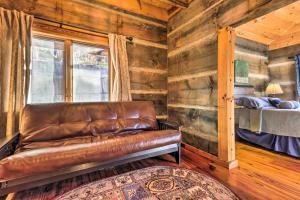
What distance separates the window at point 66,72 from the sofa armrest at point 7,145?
0.74 meters

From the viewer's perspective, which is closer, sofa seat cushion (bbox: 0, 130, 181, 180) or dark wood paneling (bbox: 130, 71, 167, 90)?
sofa seat cushion (bbox: 0, 130, 181, 180)

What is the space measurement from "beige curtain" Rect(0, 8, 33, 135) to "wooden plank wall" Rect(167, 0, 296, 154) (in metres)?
2.42

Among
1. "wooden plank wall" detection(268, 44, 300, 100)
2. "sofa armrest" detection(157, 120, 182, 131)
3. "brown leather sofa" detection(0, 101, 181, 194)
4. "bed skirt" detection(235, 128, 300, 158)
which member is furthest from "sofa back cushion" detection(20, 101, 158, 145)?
"wooden plank wall" detection(268, 44, 300, 100)

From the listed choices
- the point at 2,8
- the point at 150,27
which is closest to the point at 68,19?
the point at 2,8

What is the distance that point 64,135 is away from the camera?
1.84m

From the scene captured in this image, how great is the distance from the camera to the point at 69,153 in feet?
4.50

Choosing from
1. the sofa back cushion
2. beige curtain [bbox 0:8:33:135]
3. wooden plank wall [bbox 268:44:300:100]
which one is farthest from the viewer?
wooden plank wall [bbox 268:44:300:100]

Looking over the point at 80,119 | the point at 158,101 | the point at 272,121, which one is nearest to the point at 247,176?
the point at 272,121

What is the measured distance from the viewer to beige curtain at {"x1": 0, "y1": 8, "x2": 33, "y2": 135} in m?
1.93

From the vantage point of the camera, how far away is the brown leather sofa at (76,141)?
124 cm

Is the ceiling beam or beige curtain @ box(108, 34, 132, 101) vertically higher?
the ceiling beam

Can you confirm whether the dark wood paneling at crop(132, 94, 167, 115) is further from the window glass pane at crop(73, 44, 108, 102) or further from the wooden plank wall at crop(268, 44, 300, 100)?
the wooden plank wall at crop(268, 44, 300, 100)

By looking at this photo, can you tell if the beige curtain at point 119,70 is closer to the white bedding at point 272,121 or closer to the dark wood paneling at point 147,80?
the dark wood paneling at point 147,80

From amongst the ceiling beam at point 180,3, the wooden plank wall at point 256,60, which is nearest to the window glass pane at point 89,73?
the ceiling beam at point 180,3
